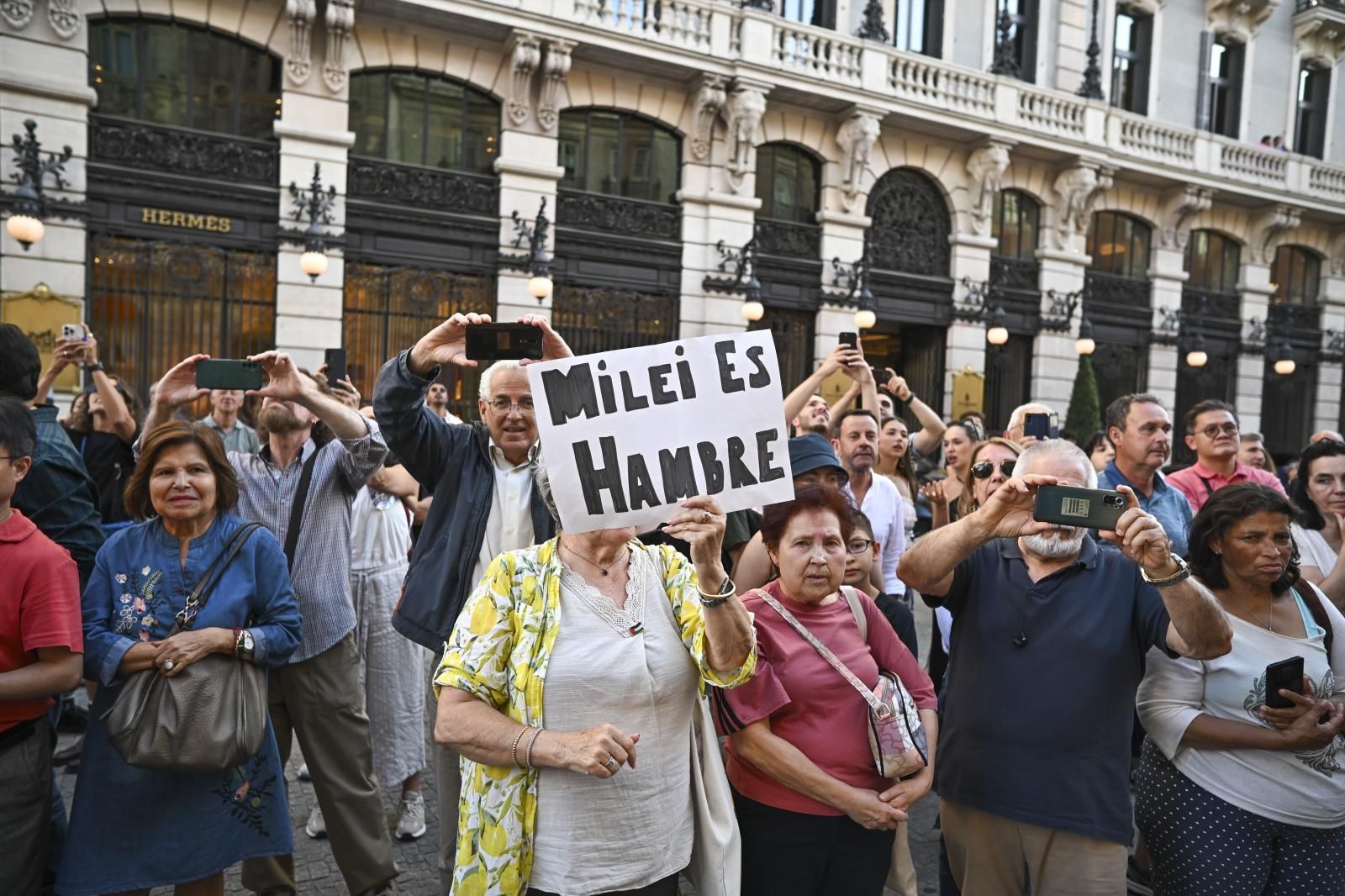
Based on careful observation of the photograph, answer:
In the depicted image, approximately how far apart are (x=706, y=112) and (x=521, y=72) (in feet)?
11.0

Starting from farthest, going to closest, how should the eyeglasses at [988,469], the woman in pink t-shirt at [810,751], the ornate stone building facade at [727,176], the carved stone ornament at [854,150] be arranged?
the carved stone ornament at [854,150] → the ornate stone building facade at [727,176] → the eyeglasses at [988,469] → the woman in pink t-shirt at [810,751]

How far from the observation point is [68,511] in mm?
3668

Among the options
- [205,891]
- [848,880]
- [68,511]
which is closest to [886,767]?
[848,880]

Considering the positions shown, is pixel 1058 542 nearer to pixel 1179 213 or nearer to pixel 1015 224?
pixel 1015 224

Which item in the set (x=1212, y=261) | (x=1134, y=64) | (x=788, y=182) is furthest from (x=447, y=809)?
(x=1212, y=261)

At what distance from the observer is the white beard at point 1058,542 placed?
9.48 feet

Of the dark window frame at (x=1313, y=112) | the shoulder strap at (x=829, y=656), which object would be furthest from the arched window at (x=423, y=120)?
the dark window frame at (x=1313, y=112)

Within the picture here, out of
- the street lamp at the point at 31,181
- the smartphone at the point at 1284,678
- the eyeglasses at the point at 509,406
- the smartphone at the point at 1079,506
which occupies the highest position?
the street lamp at the point at 31,181

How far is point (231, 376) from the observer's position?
331 centimetres

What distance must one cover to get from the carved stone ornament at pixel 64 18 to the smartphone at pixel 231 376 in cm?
1100

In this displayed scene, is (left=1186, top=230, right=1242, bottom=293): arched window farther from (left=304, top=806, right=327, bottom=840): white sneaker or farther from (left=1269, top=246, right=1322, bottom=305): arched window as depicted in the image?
(left=304, top=806, right=327, bottom=840): white sneaker

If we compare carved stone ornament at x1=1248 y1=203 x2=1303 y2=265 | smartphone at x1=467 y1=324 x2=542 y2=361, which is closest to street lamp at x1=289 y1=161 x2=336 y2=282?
smartphone at x1=467 y1=324 x2=542 y2=361

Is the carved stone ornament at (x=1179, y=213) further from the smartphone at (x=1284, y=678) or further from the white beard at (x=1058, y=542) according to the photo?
the white beard at (x=1058, y=542)

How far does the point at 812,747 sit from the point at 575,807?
822 mm
